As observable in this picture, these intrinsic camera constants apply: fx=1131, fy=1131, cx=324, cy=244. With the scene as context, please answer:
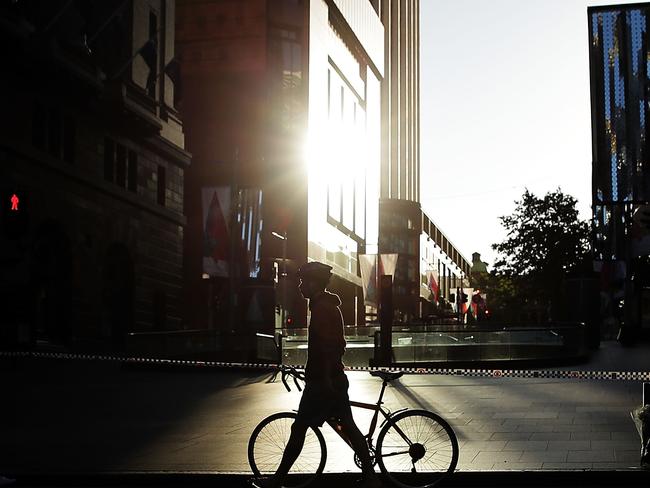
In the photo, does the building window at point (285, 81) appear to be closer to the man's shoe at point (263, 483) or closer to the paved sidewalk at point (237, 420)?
the paved sidewalk at point (237, 420)

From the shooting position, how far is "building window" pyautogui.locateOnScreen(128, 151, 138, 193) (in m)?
50.3

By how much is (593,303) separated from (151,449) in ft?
93.8

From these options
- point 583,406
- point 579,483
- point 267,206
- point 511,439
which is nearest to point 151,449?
point 511,439

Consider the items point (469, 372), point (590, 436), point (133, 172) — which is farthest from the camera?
point (133, 172)

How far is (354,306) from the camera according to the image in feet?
337

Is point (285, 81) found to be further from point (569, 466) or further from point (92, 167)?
point (569, 466)

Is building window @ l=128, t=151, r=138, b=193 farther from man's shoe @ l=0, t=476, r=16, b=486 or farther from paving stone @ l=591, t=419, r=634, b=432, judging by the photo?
man's shoe @ l=0, t=476, r=16, b=486

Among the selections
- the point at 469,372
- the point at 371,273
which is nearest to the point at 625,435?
the point at 469,372

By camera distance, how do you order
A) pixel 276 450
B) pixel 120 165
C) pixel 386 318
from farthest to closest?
pixel 120 165, pixel 386 318, pixel 276 450

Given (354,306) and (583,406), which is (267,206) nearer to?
(354,306)

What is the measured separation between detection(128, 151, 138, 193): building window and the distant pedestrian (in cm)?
4138

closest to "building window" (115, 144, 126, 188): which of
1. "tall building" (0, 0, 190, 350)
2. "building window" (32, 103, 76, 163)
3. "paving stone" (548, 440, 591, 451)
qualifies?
"tall building" (0, 0, 190, 350)

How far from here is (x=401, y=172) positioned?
15062 cm

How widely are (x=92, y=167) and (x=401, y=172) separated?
10676cm
